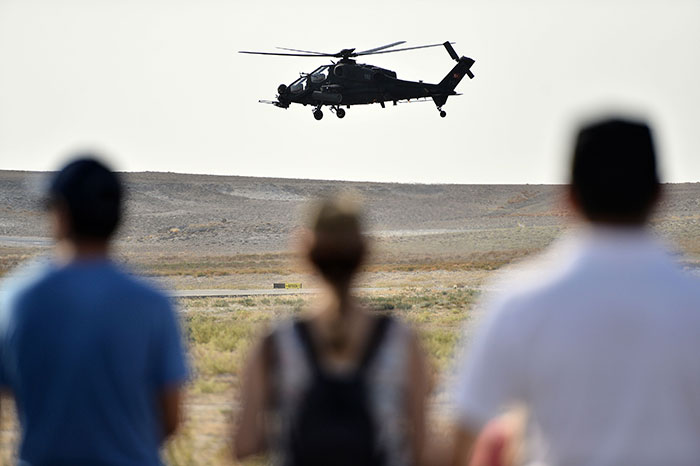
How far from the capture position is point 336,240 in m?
3.46

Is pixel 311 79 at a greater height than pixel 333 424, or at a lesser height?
greater

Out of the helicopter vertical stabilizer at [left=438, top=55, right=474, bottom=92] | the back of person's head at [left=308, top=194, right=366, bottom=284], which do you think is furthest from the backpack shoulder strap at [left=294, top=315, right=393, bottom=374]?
the helicopter vertical stabilizer at [left=438, top=55, right=474, bottom=92]

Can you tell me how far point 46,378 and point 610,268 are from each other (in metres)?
1.88

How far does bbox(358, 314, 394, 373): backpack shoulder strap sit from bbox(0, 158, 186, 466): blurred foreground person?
2.44ft

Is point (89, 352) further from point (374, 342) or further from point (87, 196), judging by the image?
point (374, 342)

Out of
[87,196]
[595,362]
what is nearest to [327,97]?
[87,196]

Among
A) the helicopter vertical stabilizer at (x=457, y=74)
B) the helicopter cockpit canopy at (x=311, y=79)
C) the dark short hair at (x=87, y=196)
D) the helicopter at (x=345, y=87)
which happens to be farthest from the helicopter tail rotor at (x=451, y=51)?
the dark short hair at (x=87, y=196)

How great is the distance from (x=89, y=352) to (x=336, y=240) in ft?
3.04

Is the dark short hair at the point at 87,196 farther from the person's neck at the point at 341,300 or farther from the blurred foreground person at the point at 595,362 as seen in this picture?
the blurred foreground person at the point at 595,362

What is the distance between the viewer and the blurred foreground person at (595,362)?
3.05m

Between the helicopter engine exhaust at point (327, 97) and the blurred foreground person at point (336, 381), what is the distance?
41756 mm

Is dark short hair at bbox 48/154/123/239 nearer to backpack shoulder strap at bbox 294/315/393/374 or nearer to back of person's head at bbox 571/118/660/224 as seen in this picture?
backpack shoulder strap at bbox 294/315/393/374

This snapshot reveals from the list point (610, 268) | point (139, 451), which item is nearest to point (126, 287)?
point (139, 451)

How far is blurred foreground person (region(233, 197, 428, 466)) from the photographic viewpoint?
3303 mm
